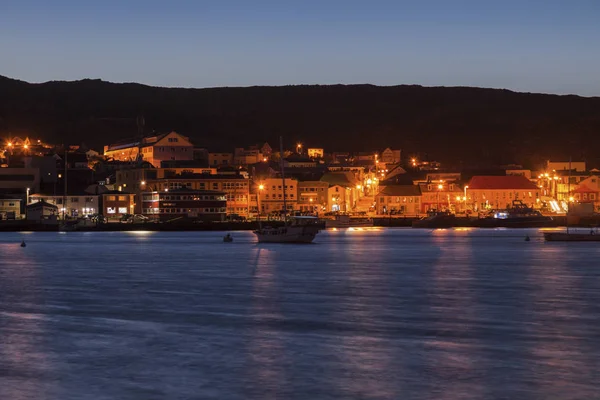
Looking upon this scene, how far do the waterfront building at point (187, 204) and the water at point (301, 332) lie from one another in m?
59.8

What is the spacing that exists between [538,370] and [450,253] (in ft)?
127

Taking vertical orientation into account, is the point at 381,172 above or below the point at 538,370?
above

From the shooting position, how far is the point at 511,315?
83.4ft

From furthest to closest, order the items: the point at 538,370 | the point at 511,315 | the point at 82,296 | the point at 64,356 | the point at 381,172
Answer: the point at 381,172
the point at 82,296
the point at 511,315
the point at 64,356
the point at 538,370

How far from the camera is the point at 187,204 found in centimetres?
10469

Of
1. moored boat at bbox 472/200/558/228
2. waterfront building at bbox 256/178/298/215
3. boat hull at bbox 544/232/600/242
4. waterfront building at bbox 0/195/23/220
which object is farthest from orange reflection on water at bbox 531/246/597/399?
waterfront building at bbox 256/178/298/215

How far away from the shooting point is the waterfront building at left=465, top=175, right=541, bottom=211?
123312 mm

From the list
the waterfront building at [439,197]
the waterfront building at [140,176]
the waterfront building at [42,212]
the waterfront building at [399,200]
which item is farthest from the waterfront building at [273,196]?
the waterfront building at [42,212]

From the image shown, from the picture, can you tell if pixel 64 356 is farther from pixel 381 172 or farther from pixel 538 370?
pixel 381 172

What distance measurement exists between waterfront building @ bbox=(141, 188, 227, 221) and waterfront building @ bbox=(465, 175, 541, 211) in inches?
1418

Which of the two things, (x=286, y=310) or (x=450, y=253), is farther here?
(x=450, y=253)

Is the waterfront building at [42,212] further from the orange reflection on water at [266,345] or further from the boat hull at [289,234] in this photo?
the orange reflection on water at [266,345]

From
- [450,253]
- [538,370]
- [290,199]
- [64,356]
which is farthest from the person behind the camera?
[290,199]

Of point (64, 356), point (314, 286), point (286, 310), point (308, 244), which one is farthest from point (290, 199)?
point (64, 356)
